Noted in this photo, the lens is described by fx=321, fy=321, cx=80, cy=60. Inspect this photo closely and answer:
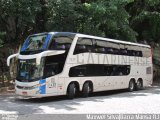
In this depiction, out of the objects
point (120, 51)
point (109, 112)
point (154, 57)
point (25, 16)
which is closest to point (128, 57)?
point (120, 51)

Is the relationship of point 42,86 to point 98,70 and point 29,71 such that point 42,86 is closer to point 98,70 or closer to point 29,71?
point 29,71

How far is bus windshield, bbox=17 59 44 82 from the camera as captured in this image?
610 inches

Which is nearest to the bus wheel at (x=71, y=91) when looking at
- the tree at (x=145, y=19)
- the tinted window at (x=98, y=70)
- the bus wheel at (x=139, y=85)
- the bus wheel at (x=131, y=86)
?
the tinted window at (x=98, y=70)

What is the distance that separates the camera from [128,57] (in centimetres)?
2222

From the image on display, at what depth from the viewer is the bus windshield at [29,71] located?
15492 mm

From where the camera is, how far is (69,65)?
16906 millimetres

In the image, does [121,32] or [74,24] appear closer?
[74,24]

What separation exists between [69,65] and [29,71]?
7.41ft

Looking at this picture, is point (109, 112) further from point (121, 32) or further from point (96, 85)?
point (121, 32)

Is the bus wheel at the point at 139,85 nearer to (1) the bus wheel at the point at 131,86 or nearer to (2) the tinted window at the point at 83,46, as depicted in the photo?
(1) the bus wheel at the point at 131,86

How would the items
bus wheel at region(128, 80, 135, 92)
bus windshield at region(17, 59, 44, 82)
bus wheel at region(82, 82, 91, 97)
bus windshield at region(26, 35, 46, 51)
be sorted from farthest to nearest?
bus wheel at region(128, 80, 135, 92)
bus wheel at region(82, 82, 91, 97)
bus windshield at region(26, 35, 46, 51)
bus windshield at region(17, 59, 44, 82)

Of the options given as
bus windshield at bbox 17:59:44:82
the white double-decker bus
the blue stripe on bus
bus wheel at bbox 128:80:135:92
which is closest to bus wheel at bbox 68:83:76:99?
the white double-decker bus

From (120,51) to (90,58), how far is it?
144 inches

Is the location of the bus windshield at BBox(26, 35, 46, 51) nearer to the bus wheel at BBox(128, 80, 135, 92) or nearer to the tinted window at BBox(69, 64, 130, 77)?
the tinted window at BBox(69, 64, 130, 77)
